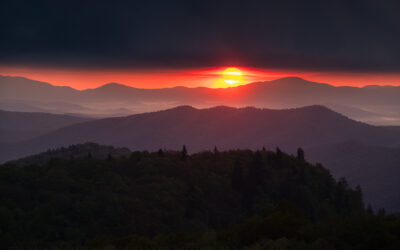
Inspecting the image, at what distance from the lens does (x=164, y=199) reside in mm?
64062

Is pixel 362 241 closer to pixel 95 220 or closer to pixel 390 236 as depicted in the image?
pixel 390 236

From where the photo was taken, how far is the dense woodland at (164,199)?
3992cm

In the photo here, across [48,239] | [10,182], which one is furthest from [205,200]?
[10,182]

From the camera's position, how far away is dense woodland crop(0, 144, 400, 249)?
39916 millimetres

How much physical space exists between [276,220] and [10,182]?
55218mm

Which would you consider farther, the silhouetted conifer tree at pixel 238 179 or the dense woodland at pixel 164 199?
the silhouetted conifer tree at pixel 238 179

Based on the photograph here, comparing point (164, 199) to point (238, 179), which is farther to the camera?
point (238, 179)

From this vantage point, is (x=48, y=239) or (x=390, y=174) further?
(x=390, y=174)

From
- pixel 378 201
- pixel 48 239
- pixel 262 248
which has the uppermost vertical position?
pixel 262 248

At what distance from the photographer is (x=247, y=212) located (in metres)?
65.4

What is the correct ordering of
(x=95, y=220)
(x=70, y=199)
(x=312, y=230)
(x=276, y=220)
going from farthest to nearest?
(x=70, y=199) < (x=95, y=220) < (x=276, y=220) < (x=312, y=230)

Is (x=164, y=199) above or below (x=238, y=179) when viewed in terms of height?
below

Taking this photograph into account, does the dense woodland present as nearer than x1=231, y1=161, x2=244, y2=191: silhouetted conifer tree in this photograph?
Yes

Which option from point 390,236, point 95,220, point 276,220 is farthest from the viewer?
point 95,220
